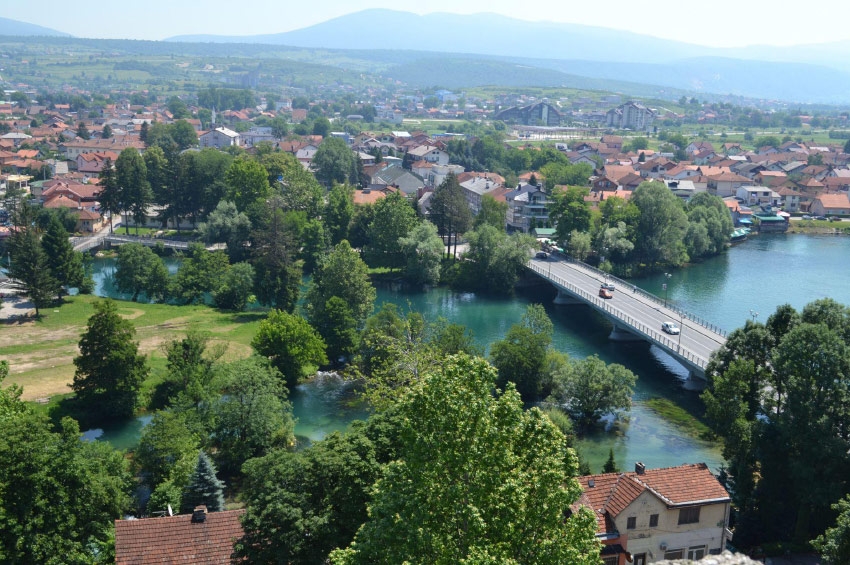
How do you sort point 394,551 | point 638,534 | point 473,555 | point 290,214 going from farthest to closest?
point 290,214, point 638,534, point 394,551, point 473,555

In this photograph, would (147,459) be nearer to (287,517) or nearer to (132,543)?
(132,543)

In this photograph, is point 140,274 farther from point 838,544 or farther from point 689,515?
point 838,544

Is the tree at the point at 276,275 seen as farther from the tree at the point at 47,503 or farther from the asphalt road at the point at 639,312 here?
the tree at the point at 47,503

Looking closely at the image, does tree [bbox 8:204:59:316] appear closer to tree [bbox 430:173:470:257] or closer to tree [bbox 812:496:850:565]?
tree [bbox 430:173:470:257]

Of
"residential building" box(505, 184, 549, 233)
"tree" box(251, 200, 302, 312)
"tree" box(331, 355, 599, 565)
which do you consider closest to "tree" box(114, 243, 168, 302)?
"tree" box(251, 200, 302, 312)

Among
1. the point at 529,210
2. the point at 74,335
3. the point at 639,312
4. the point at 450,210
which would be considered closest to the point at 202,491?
the point at 74,335

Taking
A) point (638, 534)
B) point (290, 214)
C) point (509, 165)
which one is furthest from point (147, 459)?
point (509, 165)
